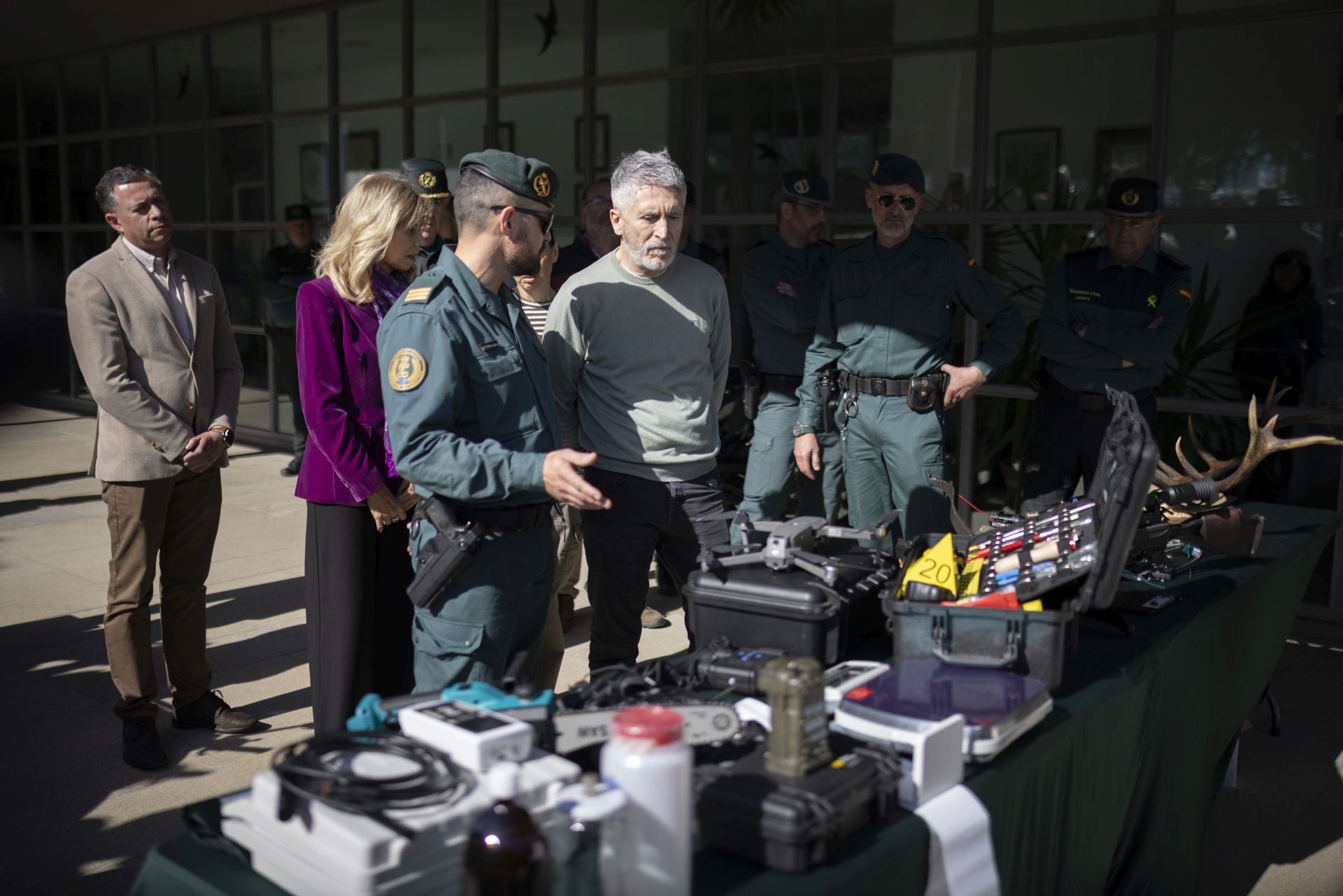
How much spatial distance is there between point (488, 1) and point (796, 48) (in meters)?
2.71

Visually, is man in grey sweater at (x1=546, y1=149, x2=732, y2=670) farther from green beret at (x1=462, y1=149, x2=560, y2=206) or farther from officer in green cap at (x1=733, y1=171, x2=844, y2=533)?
officer in green cap at (x1=733, y1=171, x2=844, y2=533)

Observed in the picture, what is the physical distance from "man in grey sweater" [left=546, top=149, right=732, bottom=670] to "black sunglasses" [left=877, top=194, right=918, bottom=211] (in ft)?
4.53

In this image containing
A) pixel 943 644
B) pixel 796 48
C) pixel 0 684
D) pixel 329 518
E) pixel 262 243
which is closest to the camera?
pixel 943 644

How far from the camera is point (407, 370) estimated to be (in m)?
2.41

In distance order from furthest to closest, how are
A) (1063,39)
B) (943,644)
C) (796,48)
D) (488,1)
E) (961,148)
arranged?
(488,1) < (796,48) < (961,148) < (1063,39) < (943,644)

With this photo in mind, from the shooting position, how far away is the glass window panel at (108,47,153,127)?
11227 mm

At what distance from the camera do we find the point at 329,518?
10.2ft

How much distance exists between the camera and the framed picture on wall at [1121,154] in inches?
212

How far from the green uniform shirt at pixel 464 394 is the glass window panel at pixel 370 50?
6.98 metres

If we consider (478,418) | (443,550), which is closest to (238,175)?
(478,418)

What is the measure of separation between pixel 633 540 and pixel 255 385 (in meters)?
8.07

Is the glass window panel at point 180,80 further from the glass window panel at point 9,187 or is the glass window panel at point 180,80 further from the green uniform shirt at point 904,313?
the green uniform shirt at point 904,313

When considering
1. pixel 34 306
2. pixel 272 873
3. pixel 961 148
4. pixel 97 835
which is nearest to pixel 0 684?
pixel 97 835

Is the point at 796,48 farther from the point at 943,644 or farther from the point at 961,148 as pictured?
the point at 943,644
